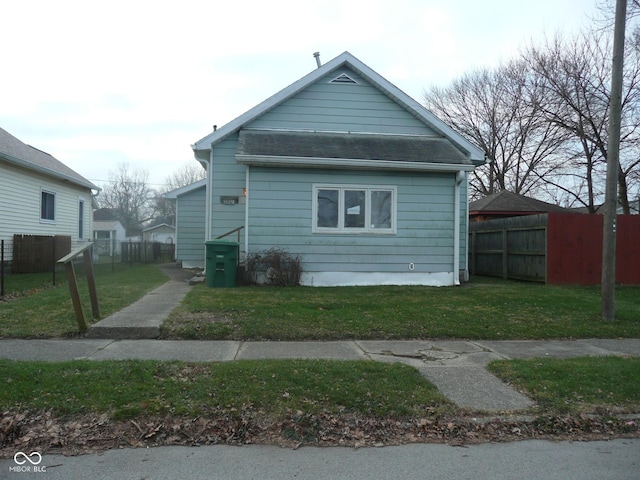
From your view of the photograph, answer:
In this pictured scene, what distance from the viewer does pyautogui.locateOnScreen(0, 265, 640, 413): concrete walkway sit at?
5742mm

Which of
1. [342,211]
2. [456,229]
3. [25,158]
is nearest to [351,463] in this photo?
[342,211]

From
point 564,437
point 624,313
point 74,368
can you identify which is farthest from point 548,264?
point 74,368

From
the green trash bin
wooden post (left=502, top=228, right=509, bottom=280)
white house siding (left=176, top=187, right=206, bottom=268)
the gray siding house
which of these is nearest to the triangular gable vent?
the gray siding house

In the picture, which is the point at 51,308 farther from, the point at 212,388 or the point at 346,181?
the point at 346,181

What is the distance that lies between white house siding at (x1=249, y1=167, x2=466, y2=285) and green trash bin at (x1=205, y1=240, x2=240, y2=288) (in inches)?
33.1

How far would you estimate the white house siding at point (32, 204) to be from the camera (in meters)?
17.0

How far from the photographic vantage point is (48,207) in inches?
814

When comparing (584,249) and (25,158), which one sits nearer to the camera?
(584,249)

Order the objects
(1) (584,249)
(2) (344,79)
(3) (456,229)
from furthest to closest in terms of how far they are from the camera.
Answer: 1. (2) (344,79)
2. (1) (584,249)
3. (3) (456,229)

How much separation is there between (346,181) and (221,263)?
372cm

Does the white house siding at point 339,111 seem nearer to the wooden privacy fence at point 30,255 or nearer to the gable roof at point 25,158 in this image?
the gable roof at point 25,158

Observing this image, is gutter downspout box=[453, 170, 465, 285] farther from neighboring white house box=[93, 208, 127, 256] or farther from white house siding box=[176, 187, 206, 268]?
neighboring white house box=[93, 208, 127, 256]

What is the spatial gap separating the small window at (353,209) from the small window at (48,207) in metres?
12.7

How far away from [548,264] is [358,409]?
1072 centimetres
